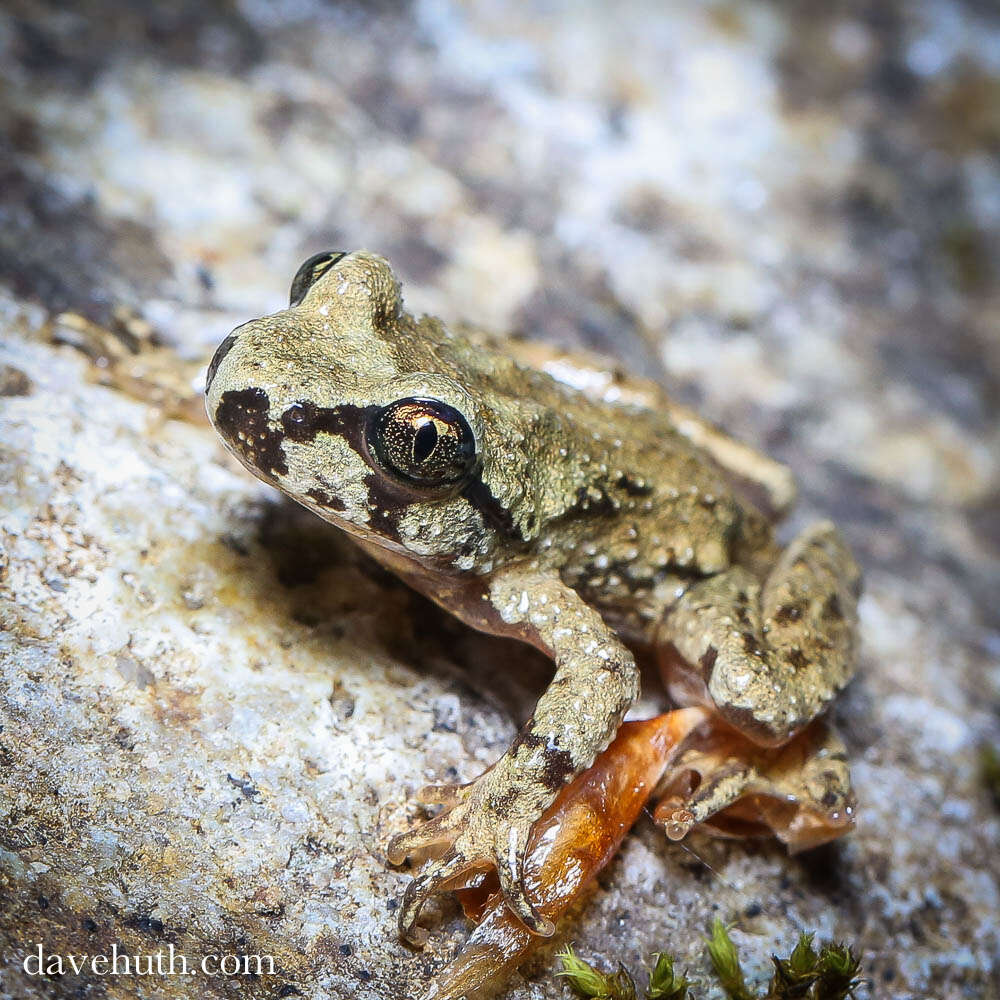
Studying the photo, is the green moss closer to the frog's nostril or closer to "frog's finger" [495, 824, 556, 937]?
"frog's finger" [495, 824, 556, 937]

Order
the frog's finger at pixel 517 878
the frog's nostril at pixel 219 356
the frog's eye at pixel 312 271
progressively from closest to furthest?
the frog's finger at pixel 517 878
the frog's nostril at pixel 219 356
the frog's eye at pixel 312 271

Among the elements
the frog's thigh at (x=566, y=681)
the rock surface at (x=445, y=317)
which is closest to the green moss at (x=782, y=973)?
the rock surface at (x=445, y=317)

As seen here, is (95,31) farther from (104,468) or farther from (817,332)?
(817,332)

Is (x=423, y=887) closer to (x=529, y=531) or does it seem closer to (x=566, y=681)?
(x=566, y=681)

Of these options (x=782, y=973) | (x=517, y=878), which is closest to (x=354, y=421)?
(x=517, y=878)

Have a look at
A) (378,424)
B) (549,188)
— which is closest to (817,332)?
(549,188)

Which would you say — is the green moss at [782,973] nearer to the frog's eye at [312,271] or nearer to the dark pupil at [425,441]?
the dark pupil at [425,441]
